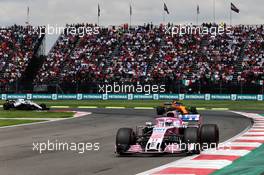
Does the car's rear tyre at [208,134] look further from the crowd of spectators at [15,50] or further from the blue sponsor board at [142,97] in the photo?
the crowd of spectators at [15,50]

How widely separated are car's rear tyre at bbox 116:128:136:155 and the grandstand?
34.6 meters

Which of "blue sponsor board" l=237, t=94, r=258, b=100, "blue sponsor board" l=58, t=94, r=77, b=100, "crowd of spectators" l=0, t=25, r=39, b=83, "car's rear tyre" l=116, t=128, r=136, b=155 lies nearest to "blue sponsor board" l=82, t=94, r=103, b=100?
"blue sponsor board" l=58, t=94, r=77, b=100

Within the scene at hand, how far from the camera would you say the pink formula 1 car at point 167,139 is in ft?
41.3

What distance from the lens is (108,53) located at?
185 ft

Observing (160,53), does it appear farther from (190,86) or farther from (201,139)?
(201,139)

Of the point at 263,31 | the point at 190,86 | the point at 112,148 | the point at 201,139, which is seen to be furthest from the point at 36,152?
the point at 263,31

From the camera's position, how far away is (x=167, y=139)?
13.0 meters

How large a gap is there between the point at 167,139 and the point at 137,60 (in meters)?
40.5

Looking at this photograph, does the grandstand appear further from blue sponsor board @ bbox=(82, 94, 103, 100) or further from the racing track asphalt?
the racing track asphalt

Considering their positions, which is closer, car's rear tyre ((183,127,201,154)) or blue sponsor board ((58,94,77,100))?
car's rear tyre ((183,127,201,154))

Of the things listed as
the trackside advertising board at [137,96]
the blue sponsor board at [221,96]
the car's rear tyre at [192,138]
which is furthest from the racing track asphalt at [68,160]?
the blue sponsor board at [221,96]

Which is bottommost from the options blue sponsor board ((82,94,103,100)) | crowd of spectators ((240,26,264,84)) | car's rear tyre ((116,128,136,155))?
car's rear tyre ((116,128,136,155))

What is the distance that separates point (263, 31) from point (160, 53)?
9.89 m

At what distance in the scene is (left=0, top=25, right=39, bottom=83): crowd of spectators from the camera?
56.2 m
